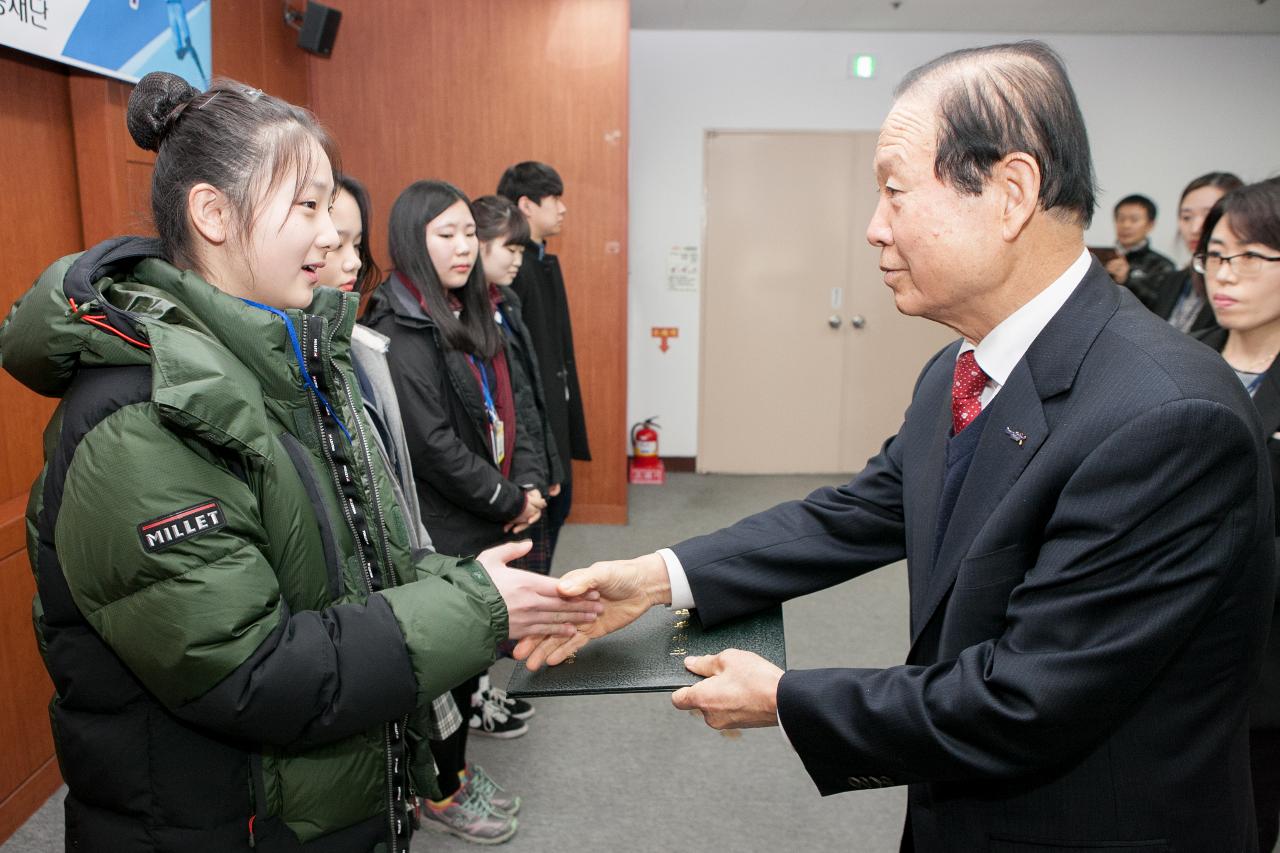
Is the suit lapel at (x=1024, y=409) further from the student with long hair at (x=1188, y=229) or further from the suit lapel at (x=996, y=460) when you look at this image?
the student with long hair at (x=1188, y=229)

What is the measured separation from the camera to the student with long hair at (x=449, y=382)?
2439 mm

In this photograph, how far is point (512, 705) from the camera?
3.00m

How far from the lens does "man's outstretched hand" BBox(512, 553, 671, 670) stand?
1347 millimetres

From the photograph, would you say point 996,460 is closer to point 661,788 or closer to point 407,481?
point 407,481

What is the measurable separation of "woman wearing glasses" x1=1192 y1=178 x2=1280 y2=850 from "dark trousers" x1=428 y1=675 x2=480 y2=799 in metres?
1.80

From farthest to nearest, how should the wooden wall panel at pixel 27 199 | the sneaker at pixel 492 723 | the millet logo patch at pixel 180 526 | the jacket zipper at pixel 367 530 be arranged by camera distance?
1. the sneaker at pixel 492 723
2. the wooden wall panel at pixel 27 199
3. the jacket zipper at pixel 367 530
4. the millet logo patch at pixel 180 526

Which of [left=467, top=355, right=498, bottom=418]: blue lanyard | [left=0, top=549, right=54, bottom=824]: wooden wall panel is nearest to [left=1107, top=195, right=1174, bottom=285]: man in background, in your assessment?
[left=467, top=355, right=498, bottom=418]: blue lanyard

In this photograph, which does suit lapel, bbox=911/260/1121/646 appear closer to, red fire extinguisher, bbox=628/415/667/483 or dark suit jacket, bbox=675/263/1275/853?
dark suit jacket, bbox=675/263/1275/853

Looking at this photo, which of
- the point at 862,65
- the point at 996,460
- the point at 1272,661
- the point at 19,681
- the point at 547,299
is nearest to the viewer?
the point at 996,460

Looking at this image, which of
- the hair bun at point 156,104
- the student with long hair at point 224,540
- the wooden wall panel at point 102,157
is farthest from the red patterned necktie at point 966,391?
the wooden wall panel at point 102,157

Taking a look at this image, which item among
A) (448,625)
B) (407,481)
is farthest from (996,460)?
(407,481)

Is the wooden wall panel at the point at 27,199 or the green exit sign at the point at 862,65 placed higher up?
the green exit sign at the point at 862,65

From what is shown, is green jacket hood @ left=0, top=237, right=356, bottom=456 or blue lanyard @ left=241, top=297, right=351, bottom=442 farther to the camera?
blue lanyard @ left=241, top=297, right=351, bottom=442

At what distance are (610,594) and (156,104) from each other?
3.13 feet
